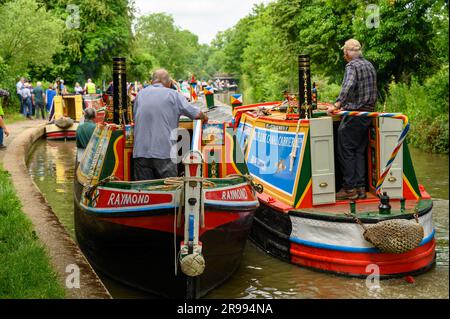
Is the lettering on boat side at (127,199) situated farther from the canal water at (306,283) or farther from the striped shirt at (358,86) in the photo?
the striped shirt at (358,86)

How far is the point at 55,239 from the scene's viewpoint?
332 inches

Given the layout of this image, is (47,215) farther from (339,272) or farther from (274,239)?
(339,272)

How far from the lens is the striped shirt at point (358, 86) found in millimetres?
8656

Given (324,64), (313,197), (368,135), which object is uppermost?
(324,64)

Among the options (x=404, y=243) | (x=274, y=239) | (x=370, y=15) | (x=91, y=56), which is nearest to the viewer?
(x=404, y=243)

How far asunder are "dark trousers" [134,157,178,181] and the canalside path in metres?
1.10

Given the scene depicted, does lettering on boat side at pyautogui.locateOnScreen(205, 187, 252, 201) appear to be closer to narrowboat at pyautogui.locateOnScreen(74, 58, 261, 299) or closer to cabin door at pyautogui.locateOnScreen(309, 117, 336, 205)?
narrowboat at pyautogui.locateOnScreen(74, 58, 261, 299)

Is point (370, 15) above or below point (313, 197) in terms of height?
above

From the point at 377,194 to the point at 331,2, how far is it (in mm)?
7202

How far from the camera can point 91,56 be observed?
41750 millimetres

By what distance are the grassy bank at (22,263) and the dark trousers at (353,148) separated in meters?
3.79

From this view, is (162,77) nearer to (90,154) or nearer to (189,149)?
(189,149)
